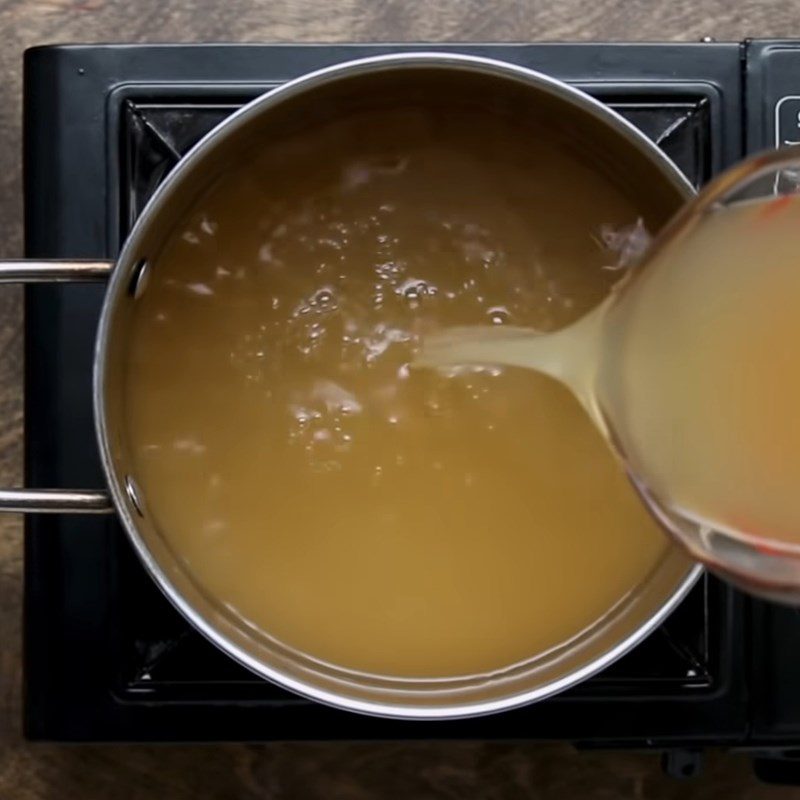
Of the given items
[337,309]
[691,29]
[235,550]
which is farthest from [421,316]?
Result: [691,29]

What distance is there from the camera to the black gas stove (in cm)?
64

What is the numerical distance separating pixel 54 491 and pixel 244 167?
17 cm

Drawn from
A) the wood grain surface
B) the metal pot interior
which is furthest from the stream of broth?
the wood grain surface

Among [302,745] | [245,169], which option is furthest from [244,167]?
[302,745]

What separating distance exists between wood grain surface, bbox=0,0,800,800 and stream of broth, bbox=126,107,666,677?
0.17 m

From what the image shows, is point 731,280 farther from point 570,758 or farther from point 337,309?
point 570,758

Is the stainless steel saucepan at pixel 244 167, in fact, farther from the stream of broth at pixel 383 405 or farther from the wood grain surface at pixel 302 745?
the wood grain surface at pixel 302 745

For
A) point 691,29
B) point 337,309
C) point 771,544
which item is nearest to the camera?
point 771,544

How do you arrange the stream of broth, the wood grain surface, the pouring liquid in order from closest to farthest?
the pouring liquid → the stream of broth → the wood grain surface

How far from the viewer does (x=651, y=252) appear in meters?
0.51

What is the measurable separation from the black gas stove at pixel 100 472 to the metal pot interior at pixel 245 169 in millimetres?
52

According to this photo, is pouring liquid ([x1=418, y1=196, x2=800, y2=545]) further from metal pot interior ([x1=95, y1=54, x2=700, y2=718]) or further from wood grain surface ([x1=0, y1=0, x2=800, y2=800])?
wood grain surface ([x1=0, y1=0, x2=800, y2=800])

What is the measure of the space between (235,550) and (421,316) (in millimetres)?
144

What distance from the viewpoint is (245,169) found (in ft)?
2.00
